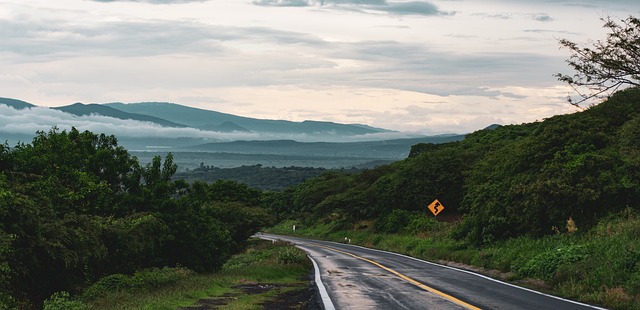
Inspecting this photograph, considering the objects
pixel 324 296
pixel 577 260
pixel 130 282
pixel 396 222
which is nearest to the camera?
pixel 324 296

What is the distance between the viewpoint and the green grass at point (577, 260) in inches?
663

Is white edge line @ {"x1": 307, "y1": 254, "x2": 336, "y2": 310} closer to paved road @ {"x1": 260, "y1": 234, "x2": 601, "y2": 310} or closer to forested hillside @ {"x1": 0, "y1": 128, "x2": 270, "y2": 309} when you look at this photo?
paved road @ {"x1": 260, "y1": 234, "x2": 601, "y2": 310}

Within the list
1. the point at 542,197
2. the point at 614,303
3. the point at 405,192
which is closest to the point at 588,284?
the point at 614,303

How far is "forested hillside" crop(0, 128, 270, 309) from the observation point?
16.5 metres

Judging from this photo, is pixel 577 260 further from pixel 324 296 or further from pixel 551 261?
pixel 324 296

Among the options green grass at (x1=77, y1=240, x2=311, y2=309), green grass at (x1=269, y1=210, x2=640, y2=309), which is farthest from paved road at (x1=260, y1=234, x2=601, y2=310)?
green grass at (x1=77, y1=240, x2=311, y2=309)

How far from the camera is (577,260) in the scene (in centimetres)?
2098

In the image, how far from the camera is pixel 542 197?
2975 centimetres

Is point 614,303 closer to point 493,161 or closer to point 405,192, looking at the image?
point 493,161

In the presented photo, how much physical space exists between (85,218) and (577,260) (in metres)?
14.6

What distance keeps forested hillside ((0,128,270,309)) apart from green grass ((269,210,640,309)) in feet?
39.5

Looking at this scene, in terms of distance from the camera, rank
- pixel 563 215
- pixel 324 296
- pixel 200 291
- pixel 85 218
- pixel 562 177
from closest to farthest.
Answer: pixel 324 296
pixel 200 291
pixel 85 218
pixel 563 215
pixel 562 177

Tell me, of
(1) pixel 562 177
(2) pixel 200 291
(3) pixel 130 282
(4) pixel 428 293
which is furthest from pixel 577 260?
(3) pixel 130 282

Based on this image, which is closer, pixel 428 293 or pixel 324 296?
pixel 324 296
